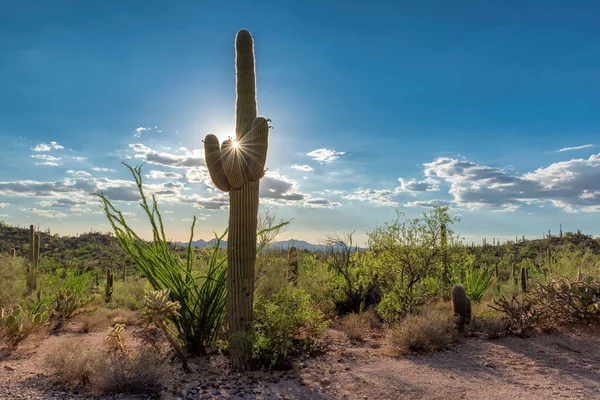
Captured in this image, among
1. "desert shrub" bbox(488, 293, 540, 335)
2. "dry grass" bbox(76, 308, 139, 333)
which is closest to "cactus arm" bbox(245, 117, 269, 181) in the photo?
"desert shrub" bbox(488, 293, 540, 335)

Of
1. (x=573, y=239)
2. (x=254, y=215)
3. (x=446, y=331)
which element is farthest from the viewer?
(x=573, y=239)

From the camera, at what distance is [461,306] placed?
10156 mm

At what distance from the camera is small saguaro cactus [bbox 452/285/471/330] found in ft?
33.1

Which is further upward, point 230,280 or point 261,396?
point 230,280

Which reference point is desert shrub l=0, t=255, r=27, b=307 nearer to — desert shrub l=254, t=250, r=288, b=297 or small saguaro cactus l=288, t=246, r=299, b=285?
desert shrub l=254, t=250, r=288, b=297

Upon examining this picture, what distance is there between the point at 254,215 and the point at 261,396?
2788 mm

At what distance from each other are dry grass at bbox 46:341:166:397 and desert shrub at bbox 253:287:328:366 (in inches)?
62.6

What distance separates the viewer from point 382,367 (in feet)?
25.0

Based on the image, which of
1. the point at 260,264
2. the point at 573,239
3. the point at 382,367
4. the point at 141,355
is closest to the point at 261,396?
the point at 141,355

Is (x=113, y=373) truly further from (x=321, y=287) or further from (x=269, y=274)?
(x=321, y=287)

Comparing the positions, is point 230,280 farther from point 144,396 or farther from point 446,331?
point 446,331

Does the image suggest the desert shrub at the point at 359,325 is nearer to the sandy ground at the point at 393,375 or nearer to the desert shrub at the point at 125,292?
the sandy ground at the point at 393,375

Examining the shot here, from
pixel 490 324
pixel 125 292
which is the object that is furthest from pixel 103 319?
pixel 490 324

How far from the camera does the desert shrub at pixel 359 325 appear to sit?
9.87m
